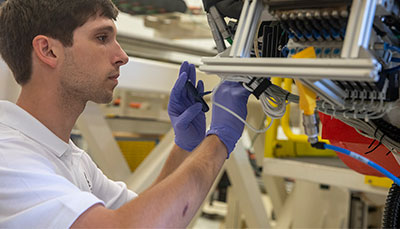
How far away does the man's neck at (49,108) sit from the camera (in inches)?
52.6

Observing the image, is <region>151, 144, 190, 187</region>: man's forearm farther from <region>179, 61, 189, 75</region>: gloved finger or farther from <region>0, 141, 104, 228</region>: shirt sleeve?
<region>0, 141, 104, 228</region>: shirt sleeve

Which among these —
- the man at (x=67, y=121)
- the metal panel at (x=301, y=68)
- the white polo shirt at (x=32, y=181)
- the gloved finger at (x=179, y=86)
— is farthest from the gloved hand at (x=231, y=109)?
the white polo shirt at (x=32, y=181)

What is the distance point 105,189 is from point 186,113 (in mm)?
565

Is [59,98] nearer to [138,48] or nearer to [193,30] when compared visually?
[138,48]

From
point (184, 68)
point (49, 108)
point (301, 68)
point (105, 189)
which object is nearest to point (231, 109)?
point (184, 68)

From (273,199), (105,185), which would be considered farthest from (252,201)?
(105,185)

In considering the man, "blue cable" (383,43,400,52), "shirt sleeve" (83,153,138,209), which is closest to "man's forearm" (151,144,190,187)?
the man

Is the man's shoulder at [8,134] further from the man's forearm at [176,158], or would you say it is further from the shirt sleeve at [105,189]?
the man's forearm at [176,158]

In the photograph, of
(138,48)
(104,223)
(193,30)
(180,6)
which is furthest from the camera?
(193,30)

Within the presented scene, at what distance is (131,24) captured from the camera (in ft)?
18.8

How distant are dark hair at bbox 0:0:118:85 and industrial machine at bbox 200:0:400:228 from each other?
0.48 m

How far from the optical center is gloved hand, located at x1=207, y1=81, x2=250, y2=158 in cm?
114

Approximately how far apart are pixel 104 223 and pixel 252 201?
176cm

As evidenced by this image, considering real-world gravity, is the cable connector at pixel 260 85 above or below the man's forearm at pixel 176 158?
above
